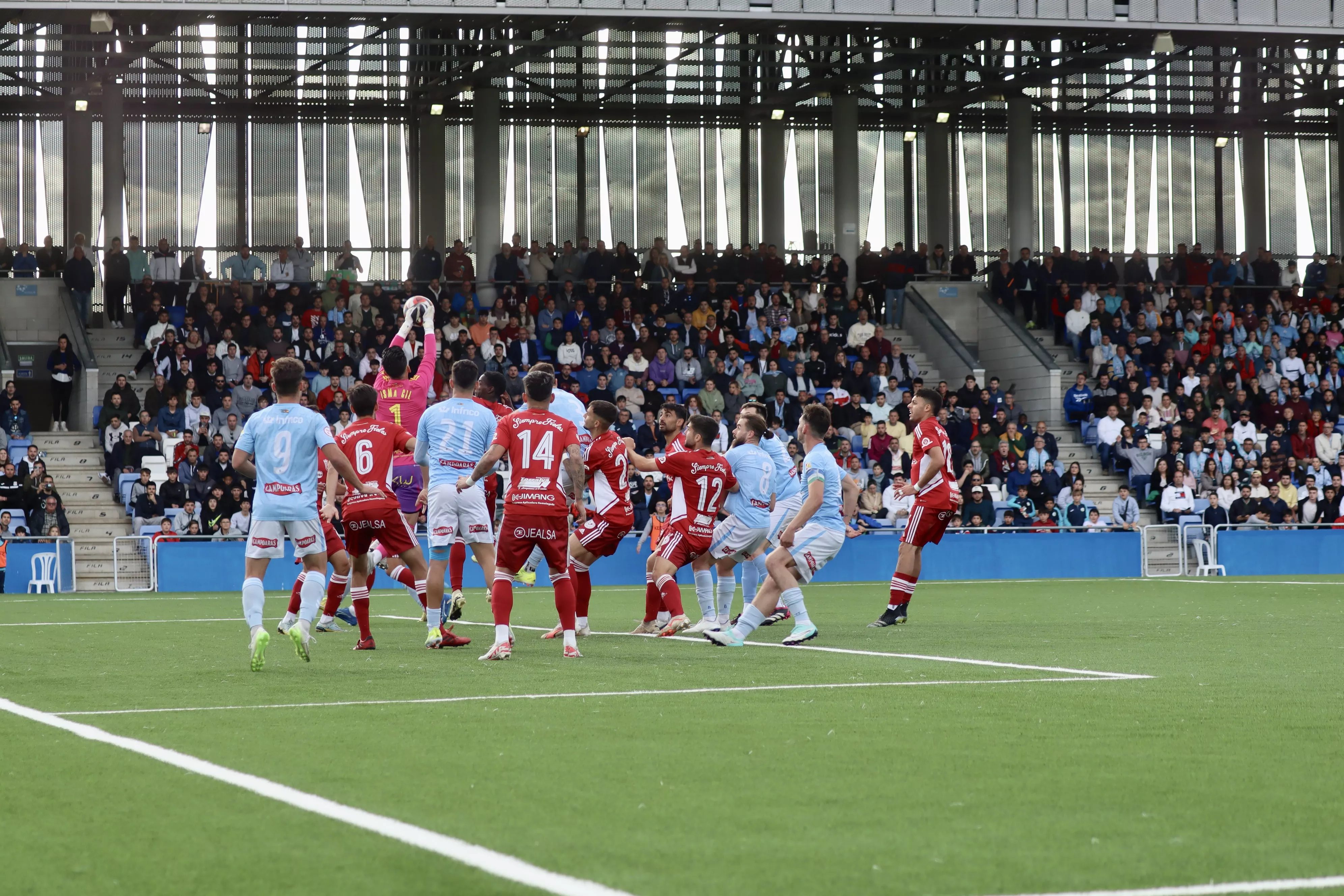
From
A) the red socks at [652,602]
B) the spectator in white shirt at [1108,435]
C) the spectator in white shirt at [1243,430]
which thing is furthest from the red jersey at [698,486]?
the spectator in white shirt at [1243,430]

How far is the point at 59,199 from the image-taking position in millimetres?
41312

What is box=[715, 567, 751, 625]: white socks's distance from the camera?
14.1 meters

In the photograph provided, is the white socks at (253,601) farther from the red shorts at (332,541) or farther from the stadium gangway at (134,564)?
the stadium gangway at (134,564)

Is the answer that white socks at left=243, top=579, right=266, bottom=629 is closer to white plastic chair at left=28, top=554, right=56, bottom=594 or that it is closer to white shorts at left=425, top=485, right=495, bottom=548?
white shorts at left=425, top=485, right=495, bottom=548

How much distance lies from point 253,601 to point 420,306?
5.54 m

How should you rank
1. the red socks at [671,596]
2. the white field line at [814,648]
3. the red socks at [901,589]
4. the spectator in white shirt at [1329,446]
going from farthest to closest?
the spectator in white shirt at [1329,446] < the red socks at [901,589] < the red socks at [671,596] < the white field line at [814,648]

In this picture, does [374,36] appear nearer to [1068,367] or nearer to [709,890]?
[1068,367]

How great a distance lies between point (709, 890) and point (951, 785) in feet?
6.06

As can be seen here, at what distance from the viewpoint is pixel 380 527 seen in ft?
40.2

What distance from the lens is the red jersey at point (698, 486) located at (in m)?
13.1

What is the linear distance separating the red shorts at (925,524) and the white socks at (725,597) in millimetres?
1996

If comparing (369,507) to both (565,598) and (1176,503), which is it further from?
(1176,503)

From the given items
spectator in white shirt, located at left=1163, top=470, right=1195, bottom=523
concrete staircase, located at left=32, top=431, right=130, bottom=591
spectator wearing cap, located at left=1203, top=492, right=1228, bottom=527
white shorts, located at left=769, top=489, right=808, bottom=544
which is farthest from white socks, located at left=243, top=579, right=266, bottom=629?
spectator wearing cap, located at left=1203, top=492, right=1228, bottom=527

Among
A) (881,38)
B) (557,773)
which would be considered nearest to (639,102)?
(881,38)
